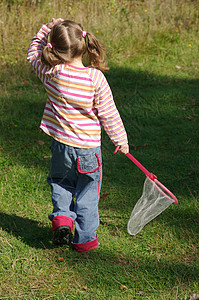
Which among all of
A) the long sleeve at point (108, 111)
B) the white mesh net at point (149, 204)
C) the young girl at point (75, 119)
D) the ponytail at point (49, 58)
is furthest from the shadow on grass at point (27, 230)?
the ponytail at point (49, 58)

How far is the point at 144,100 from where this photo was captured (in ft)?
23.0

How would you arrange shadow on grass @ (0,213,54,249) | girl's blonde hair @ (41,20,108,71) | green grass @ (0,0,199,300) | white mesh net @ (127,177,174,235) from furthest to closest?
shadow on grass @ (0,213,54,249), white mesh net @ (127,177,174,235), green grass @ (0,0,199,300), girl's blonde hair @ (41,20,108,71)

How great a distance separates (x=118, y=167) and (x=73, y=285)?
222 centimetres

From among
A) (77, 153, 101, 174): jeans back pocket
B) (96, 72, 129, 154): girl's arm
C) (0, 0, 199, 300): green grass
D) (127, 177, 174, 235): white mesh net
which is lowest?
(0, 0, 199, 300): green grass

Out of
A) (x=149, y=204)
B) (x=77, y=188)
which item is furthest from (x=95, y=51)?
(x=149, y=204)

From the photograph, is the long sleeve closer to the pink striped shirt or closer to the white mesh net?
the pink striped shirt

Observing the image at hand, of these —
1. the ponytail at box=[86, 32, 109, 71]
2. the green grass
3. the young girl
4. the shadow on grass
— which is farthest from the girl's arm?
the shadow on grass

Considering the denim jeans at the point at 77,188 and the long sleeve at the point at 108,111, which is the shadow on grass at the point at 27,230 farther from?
the long sleeve at the point at 108,111

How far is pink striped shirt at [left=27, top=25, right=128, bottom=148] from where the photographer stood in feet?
9.74

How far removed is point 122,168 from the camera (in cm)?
504

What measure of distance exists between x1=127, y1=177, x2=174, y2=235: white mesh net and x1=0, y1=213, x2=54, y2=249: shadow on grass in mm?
768

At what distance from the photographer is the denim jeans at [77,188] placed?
3.13 m

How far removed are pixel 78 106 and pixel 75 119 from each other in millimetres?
A: 100

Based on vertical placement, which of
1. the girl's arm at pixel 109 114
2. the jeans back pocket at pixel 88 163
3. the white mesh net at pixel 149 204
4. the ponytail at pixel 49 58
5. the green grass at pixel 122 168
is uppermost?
the ponytail at pixel 49 58
